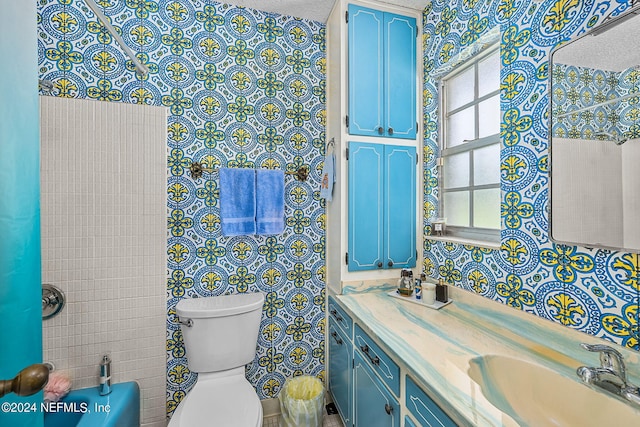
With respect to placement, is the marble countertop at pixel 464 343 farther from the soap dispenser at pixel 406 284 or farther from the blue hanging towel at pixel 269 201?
the blue hanging towel at pixel 269 201

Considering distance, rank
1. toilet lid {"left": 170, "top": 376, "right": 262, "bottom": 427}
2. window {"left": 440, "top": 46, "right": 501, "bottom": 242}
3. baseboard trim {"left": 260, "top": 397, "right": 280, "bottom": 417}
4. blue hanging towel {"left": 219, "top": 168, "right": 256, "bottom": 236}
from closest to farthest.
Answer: toilet lid {"left": 170, "top": 376, "right": 262, "bottom": 427} < window {"left": 440, "top": 46, "right": 501, "bottom": 242} < blue hanging towel {"left": 219, "top": 168, "right": 256, "bottom": 236} < baseboard trim {"left": 260, "top": 397, "right": 280, "bottom": 417}

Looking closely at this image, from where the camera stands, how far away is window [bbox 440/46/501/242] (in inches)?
57.6

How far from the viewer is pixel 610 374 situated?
793mm

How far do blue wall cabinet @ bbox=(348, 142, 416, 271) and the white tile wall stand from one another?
1145 mm

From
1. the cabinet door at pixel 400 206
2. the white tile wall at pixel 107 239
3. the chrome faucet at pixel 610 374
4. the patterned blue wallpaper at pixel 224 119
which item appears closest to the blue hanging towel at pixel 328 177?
the patterned blue wallpaper at pixel 224 119

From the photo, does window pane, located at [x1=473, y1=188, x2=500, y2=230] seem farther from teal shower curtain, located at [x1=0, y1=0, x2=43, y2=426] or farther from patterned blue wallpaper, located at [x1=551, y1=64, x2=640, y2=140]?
teal shower curtain, located at [x1=0, y1=0, x2=43, y2=426]

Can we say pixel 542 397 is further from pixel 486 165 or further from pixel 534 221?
pixel 486 165

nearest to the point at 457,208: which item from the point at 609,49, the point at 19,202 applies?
the point at 609,49

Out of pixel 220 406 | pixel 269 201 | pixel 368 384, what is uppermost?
pixel 269 201

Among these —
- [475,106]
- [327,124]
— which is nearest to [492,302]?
[475,106]

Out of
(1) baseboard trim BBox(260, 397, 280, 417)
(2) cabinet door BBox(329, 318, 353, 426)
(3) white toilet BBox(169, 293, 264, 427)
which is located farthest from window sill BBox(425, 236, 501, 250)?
(1) baseboard trim BBox(260, 397, 280, 417)

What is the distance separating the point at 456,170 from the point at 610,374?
117 cm

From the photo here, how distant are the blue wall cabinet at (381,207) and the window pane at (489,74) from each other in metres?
0.50

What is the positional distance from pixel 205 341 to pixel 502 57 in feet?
6.77
